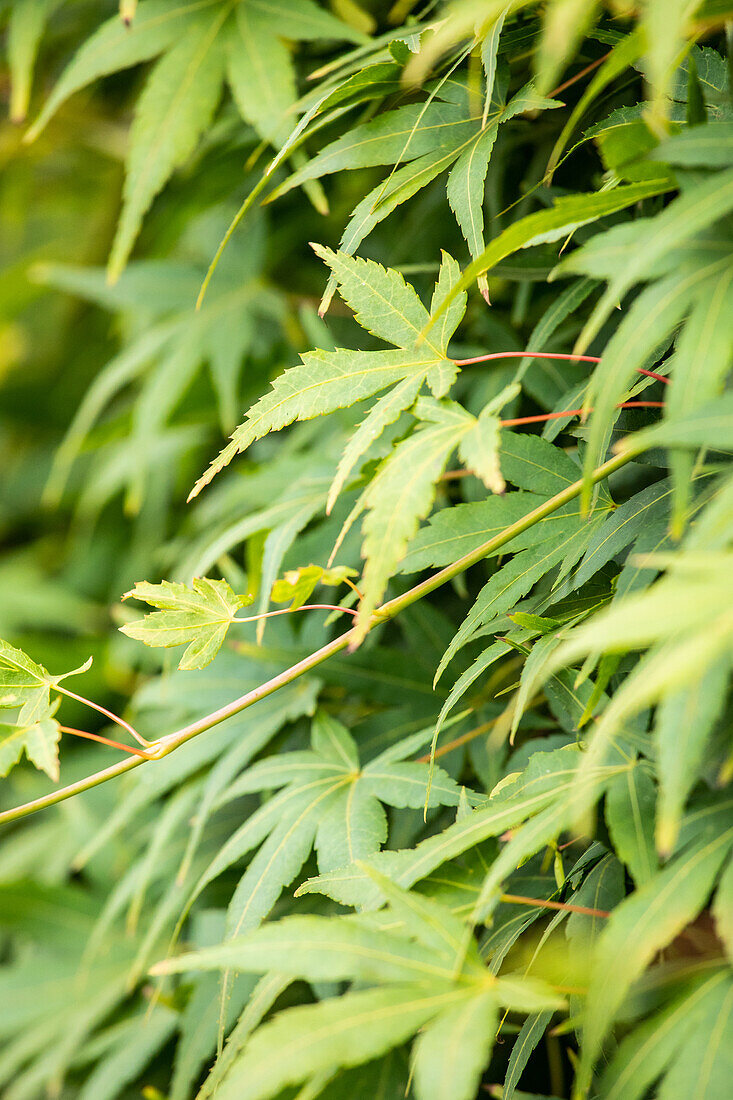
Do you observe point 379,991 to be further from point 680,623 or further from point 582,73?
point 582,73

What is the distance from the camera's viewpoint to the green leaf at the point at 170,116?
0.65 meters

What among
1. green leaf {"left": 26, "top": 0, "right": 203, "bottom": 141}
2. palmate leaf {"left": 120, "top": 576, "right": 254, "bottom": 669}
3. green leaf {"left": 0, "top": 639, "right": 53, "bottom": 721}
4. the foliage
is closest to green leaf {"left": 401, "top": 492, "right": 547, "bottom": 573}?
the foliage

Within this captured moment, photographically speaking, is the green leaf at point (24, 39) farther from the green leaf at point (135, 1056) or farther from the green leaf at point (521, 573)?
the green leaf at point (135, 1056)

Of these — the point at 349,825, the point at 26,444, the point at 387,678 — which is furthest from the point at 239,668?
the point at 26,444

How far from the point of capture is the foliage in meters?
0.30

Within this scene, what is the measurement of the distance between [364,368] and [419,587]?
118 millimetres

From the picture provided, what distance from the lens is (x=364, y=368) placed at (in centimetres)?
41

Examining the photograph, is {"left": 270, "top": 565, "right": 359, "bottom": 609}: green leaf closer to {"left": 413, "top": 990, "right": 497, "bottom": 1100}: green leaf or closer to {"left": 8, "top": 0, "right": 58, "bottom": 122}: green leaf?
{"left": 413, "top": 990, "right": 497, "bottom": 1100}: green leaf

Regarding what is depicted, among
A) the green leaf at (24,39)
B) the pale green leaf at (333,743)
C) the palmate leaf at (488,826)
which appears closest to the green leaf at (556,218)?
the palmate leaf at (488,826)

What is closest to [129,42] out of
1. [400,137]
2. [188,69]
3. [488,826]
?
[188,69]

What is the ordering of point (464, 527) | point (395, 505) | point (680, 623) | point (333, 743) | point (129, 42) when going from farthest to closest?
point (129, 42) < point (333, 743) < point (464, 527) < point (395, 505) < point (680, 623)

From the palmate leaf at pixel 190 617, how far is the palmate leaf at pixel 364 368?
2.1 inches

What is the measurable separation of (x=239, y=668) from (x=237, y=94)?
492 mm

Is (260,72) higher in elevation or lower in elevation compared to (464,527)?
higher
